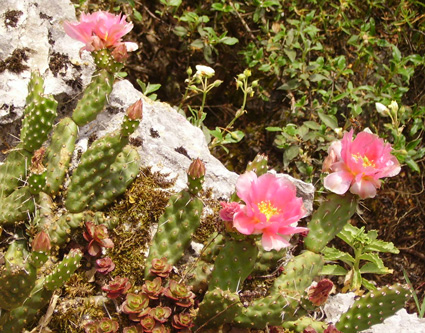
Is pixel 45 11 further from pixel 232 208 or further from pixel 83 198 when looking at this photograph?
pixel 232 208

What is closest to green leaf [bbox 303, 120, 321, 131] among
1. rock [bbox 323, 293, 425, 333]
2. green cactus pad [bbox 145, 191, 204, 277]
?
rock [bbox 323, 293, 425, 333]

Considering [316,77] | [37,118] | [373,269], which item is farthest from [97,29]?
[373,269]

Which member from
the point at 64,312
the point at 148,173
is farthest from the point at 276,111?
the point at 64,312

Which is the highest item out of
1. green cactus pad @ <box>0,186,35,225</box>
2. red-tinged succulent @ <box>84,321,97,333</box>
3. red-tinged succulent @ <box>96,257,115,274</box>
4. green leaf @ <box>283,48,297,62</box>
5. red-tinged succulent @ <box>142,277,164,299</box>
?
green leaf @ <box>283,48,297,62</box>

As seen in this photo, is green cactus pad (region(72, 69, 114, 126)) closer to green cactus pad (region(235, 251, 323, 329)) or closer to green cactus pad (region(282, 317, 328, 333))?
green cactus pad (region(235, 251, 323, 329))

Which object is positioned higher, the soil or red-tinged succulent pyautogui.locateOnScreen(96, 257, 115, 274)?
red-tinged succulent pyautogui.locateOnScreen(96, 257, 115, 274)

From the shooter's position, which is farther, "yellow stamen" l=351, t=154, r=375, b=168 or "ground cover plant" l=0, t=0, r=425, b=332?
"yellow stamen" l=351, t=154, r=375, b=168
